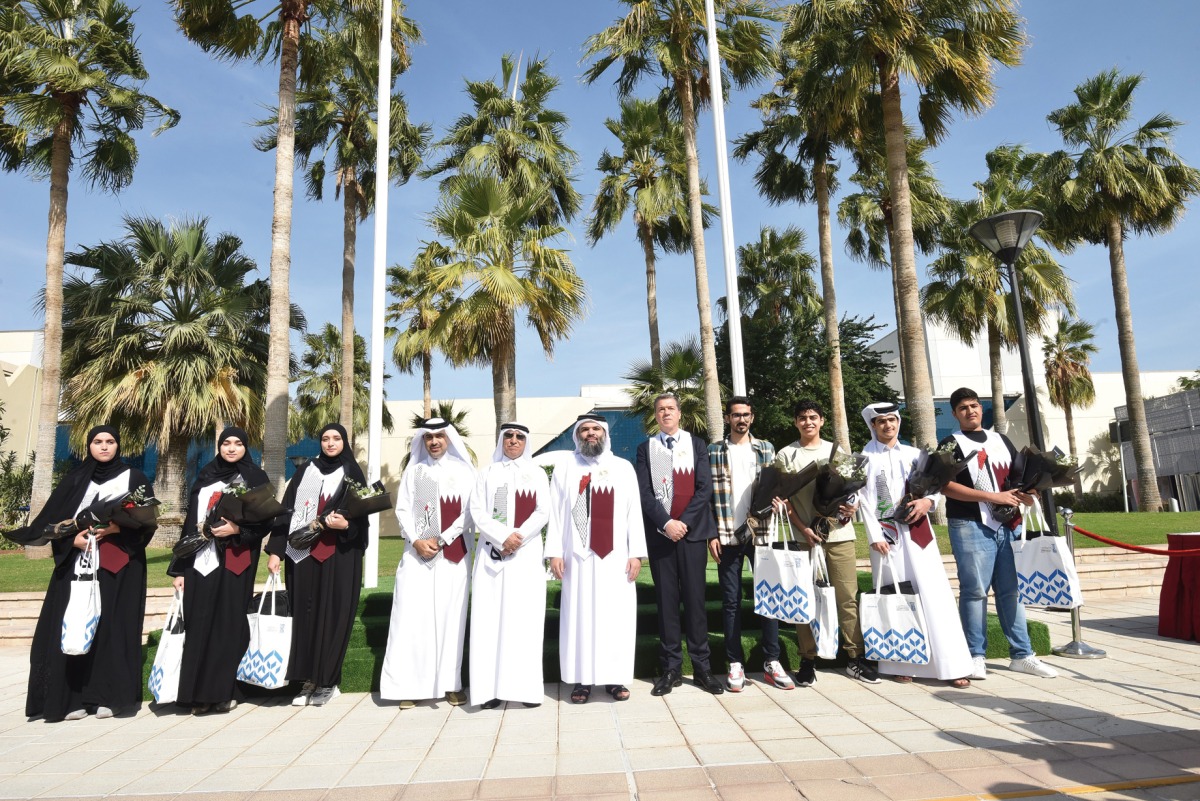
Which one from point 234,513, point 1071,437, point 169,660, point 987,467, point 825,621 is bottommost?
point 169,660

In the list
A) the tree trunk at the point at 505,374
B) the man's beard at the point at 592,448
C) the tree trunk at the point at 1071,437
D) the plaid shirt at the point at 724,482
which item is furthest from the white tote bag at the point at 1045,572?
the tree trunk at the point at 1071,437

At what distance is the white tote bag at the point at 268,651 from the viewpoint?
466cm

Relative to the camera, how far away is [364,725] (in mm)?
4434

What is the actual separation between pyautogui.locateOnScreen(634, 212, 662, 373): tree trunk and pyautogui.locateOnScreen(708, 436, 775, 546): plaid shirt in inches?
527

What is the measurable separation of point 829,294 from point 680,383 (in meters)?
4.42

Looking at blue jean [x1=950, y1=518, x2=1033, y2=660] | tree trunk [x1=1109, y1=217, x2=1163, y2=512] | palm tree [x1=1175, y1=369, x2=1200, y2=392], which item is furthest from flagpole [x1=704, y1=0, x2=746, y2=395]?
palm tree [x1=1175, y1=369, x2=1200, y2=392]

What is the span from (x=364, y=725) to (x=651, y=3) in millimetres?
12666

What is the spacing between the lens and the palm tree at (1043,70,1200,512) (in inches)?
761

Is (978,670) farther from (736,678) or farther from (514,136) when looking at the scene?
(514,136)

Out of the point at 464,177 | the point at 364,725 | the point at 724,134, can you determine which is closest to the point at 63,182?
the point at 464,177

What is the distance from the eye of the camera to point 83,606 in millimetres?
4617

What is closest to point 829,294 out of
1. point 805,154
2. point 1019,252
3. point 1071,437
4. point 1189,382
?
point 805,154

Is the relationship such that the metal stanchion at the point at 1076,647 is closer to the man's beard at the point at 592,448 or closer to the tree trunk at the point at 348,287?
the man's beard at the point at 592,448

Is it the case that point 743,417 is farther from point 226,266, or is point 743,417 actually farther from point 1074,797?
point 226,266
